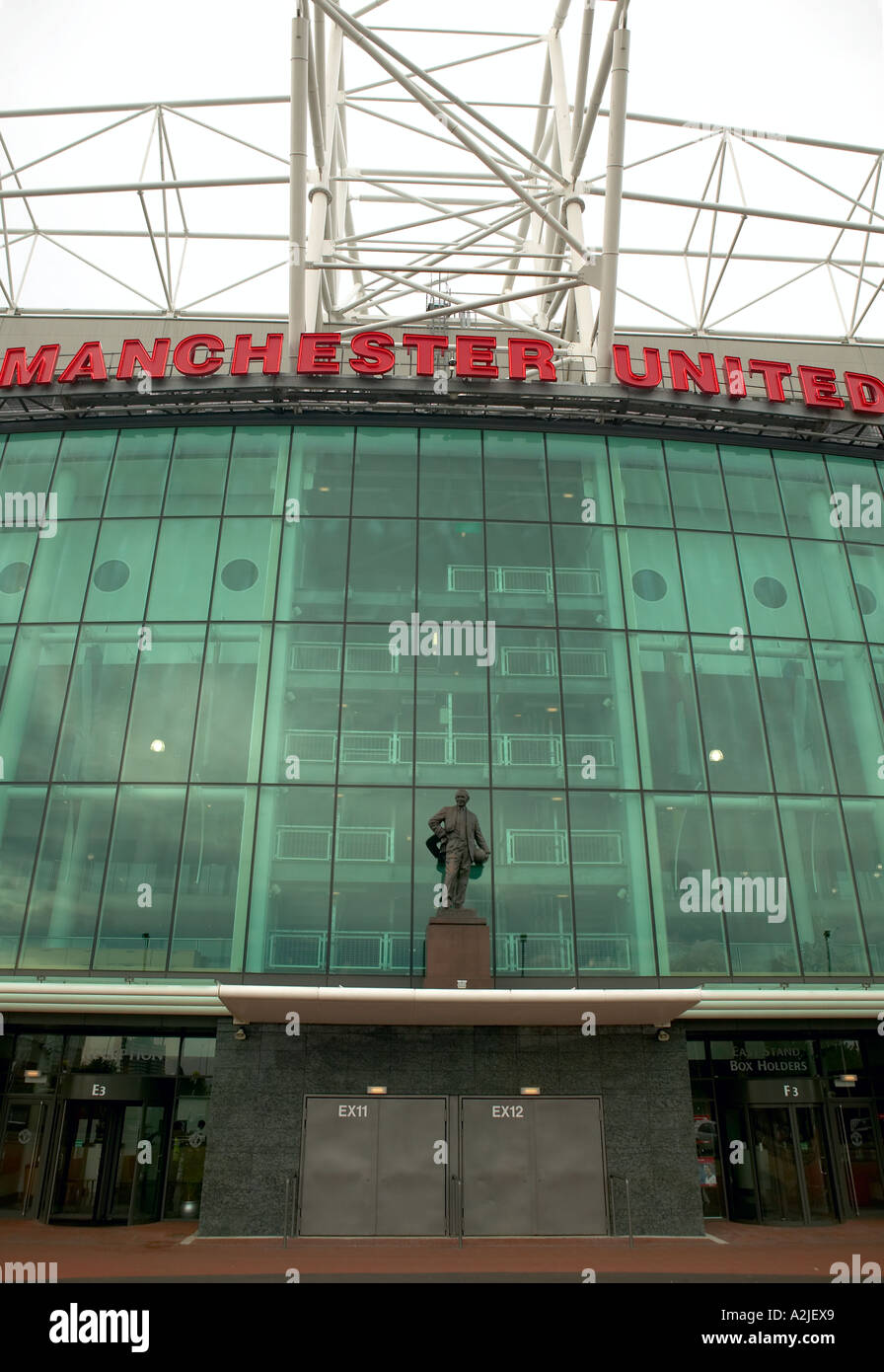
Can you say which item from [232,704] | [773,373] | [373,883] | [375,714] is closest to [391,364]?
[375,714]

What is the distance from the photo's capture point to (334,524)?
83.5ft

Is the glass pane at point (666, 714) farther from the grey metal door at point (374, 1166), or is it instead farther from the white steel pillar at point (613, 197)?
the grey metal door at point (374, 1166)

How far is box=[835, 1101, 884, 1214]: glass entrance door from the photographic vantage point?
23062mm

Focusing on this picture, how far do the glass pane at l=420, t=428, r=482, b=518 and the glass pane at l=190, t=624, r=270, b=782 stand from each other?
5985 millimetres

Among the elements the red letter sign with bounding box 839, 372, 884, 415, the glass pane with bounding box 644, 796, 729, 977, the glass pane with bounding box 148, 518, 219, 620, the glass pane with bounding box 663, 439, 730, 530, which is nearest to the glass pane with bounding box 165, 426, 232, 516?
the glass pane with bounding box 148, 518, 219, 620

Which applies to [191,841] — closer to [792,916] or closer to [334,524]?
[334,524]

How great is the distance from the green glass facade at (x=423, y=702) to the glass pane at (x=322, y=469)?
8cm

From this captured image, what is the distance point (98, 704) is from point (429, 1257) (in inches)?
578

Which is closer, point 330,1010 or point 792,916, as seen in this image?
point 330,1010

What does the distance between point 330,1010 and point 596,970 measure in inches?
240

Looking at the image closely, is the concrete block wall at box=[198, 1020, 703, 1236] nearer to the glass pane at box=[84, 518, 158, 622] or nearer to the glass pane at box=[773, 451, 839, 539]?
the glass pane at box=[84, 518, 158, 622]

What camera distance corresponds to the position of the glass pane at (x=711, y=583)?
82.1ft

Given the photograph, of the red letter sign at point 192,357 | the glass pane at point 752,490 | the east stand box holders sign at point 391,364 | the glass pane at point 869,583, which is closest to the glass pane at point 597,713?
the glass pane at point 752,490
